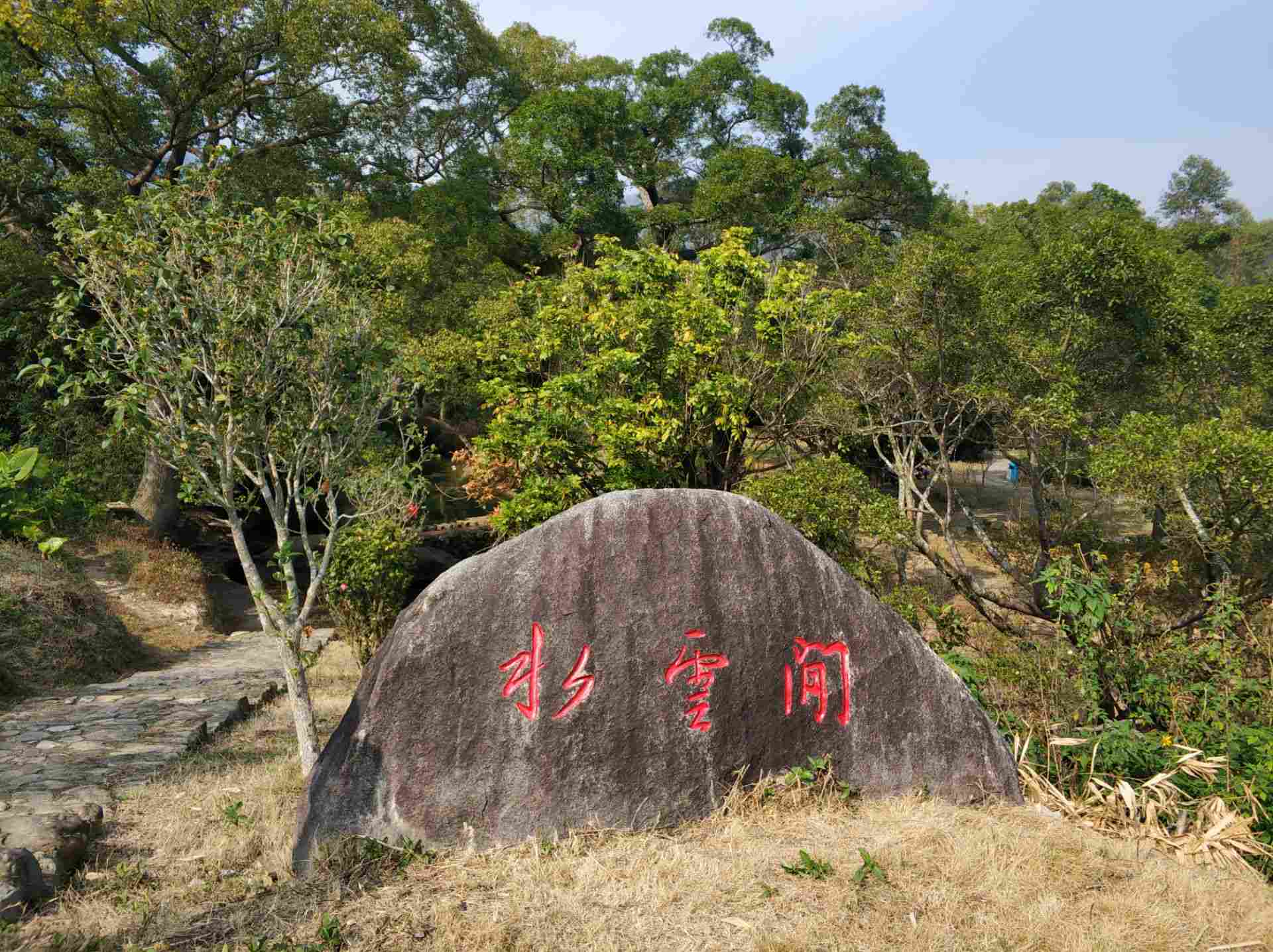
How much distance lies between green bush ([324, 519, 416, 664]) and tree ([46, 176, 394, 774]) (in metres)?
3.78

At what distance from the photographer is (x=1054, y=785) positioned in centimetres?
546

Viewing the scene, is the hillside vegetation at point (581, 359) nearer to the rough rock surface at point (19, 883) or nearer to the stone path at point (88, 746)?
the stone path at point (88, 746)

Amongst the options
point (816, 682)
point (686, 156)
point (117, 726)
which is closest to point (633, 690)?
point (816, 682)

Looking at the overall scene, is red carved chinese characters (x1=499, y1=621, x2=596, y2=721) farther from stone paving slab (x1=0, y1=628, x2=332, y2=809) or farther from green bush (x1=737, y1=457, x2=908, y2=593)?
green bush (x1=737, y1=457, x2=908, y2=593)

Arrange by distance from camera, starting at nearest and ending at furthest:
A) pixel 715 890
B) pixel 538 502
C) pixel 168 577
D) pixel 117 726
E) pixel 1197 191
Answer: pixel 715 890
pixel 117 726
pixel 538 502
pixel 168 577
pixel 1197 191

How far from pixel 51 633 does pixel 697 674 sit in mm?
7929

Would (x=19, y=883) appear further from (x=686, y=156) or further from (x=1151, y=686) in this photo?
(x=686, y=156)

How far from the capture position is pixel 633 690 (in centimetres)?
464

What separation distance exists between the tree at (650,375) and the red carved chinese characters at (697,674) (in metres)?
4.08

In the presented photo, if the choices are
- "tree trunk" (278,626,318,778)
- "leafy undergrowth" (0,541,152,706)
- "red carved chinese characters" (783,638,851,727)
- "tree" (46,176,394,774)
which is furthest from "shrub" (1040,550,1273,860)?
"leafy undergrowth" (0,541,152,706)

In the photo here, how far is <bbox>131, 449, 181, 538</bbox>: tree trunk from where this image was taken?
15219mm

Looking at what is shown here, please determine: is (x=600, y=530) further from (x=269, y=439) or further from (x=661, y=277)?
(x=661, y=277)

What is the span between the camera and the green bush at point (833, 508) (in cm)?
902

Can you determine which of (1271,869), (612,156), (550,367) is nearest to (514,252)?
(612,156)
